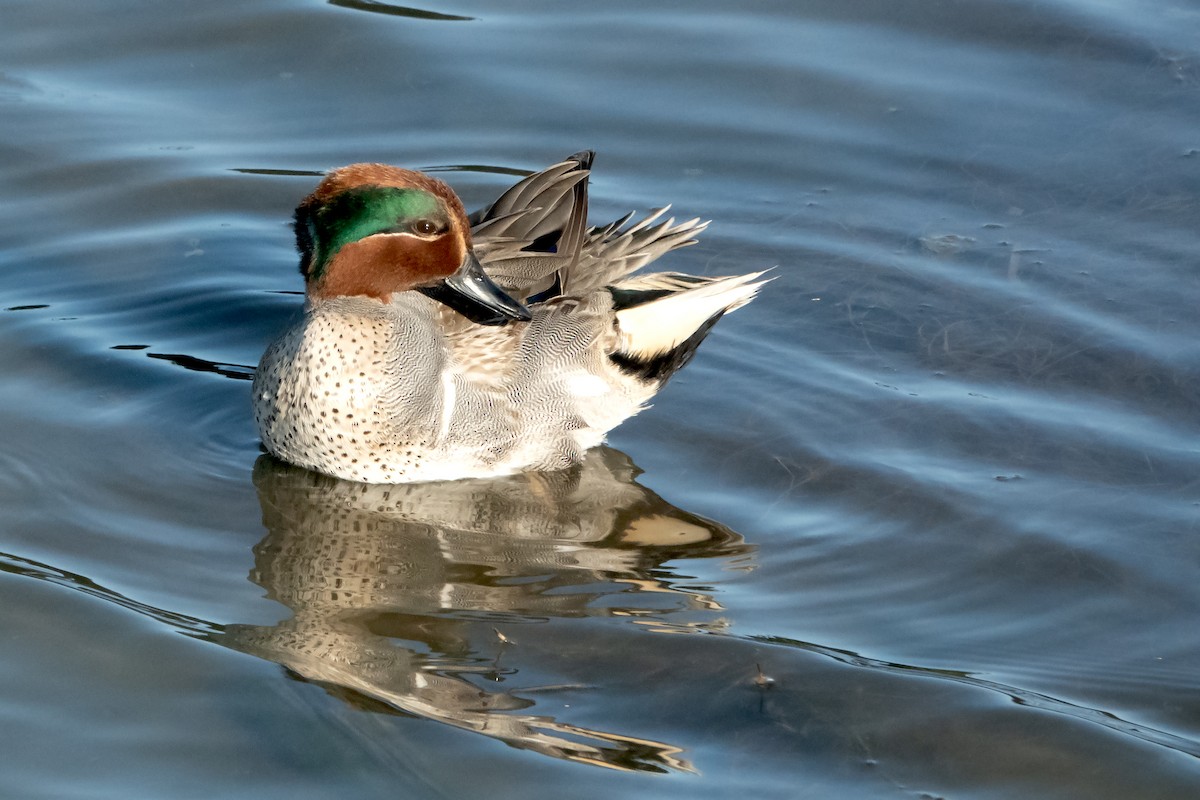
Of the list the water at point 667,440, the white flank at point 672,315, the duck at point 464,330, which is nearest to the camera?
the water at point 667,440

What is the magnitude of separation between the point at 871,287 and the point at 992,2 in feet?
10.1

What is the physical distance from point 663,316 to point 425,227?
3.81 ft

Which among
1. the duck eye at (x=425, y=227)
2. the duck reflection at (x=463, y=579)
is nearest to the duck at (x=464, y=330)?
the duck eye at (x=425, y=227)

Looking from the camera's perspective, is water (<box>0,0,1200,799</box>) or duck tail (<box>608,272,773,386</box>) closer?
water (<box>0,0,1200,799</box>)

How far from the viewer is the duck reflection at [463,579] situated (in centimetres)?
500

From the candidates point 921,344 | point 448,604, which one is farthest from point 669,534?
point 921,344

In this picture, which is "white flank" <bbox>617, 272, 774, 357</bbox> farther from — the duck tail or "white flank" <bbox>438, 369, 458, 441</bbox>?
"white flank" <bbox>438, 369, 458, 441</bbox>

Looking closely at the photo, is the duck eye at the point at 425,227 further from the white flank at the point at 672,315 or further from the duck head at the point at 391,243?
the white flank at the point at 672,315

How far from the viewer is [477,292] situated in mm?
6281

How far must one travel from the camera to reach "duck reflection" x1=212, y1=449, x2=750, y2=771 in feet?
16.4

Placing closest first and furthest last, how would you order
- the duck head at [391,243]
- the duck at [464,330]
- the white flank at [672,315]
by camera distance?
the duck head at [391,243]
the duck at [464,330]
the white flank at [672,315]

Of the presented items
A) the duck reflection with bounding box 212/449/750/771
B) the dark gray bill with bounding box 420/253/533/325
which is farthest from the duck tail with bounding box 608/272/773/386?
the dark gray bill with bounding box 420/253/533/325

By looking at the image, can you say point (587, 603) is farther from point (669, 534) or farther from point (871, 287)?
point (871, 287)

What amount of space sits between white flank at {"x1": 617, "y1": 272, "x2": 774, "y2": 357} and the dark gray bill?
0.62 meters
